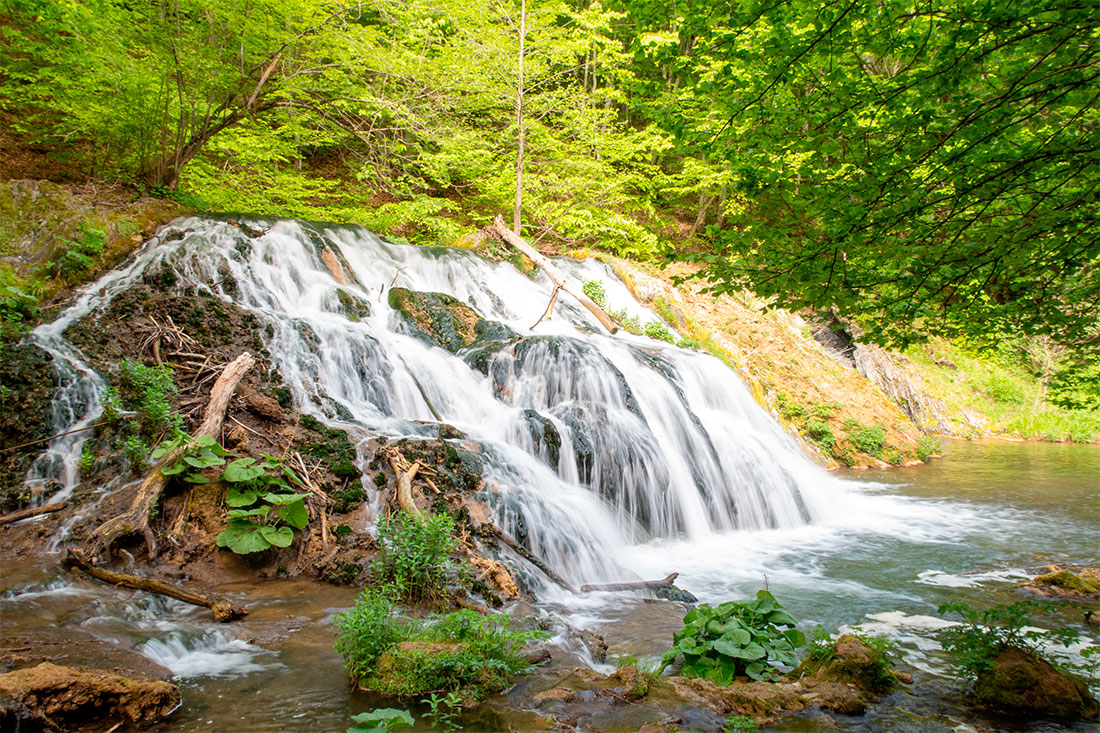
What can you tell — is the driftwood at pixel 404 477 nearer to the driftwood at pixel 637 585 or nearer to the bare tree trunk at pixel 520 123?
the driftwood at pixel 637 585

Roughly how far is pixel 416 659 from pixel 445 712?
30 cm

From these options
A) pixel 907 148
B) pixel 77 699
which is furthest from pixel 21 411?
pixel 907 148

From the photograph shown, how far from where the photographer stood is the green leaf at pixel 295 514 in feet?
14.9

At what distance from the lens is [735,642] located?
11.2ft

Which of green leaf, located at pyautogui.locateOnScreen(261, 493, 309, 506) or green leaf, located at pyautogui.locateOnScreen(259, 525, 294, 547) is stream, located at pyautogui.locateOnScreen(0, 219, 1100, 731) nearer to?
green leaf, located at pyautogui.locateOnScreen(259, 525, 294, 547)

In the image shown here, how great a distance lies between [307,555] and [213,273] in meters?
5.19

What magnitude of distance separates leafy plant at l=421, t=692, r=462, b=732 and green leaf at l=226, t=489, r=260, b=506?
2.46 metres

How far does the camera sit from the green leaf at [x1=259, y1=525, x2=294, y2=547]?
172 inches

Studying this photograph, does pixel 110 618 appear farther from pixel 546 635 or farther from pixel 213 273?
pixel 213 273

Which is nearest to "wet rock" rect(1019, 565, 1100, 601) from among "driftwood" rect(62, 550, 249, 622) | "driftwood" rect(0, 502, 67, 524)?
"driftwood" rect(62, 550, 249, 622)

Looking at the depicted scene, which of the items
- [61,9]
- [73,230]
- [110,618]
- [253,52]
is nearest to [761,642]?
[110,618]

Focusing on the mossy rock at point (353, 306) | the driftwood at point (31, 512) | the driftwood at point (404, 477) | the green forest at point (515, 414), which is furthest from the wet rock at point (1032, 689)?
the mossy rock at point (353, 306)

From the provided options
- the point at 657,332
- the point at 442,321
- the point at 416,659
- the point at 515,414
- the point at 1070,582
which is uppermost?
the point at 657,332

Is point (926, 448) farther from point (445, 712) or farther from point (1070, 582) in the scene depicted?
point (445, 712)
